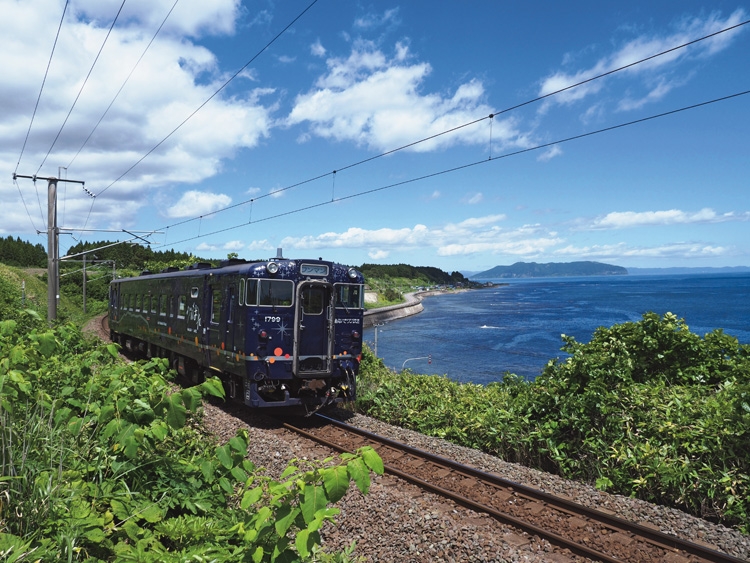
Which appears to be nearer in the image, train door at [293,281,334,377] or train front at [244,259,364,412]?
train front at [244,259,364,412]

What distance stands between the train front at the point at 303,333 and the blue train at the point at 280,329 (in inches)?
0.8

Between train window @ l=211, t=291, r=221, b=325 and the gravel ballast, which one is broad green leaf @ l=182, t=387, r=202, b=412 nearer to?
the gravel ballast

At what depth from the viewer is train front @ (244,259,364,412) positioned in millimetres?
11211

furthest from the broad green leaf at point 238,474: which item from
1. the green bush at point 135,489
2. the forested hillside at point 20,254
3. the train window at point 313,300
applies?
the forested hillside at point 20,254

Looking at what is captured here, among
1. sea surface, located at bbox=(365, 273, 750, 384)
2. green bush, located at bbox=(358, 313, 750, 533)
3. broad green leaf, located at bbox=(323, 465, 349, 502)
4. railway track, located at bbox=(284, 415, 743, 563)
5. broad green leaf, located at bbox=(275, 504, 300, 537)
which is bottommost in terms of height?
sea surface, located at bbox=(365, 273, 750, 384)

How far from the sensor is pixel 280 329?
450 inches

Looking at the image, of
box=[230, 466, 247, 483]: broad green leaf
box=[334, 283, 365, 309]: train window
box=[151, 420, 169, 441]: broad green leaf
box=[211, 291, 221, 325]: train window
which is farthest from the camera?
box=[211, 291, 221, 325]: train window

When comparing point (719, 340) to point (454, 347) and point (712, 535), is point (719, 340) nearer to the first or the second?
point (712, 535)

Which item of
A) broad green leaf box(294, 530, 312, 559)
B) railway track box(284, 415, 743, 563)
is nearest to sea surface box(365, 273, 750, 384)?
railway track box(284, 415, 743, 563)

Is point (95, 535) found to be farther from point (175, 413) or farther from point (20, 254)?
point (20, 254)

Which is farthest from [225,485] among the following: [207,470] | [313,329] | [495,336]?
[495,336]

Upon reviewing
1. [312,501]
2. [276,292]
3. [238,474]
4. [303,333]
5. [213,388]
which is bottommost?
[238,474]

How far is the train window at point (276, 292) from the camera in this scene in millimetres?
11258

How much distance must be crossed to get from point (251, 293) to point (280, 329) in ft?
3.30
